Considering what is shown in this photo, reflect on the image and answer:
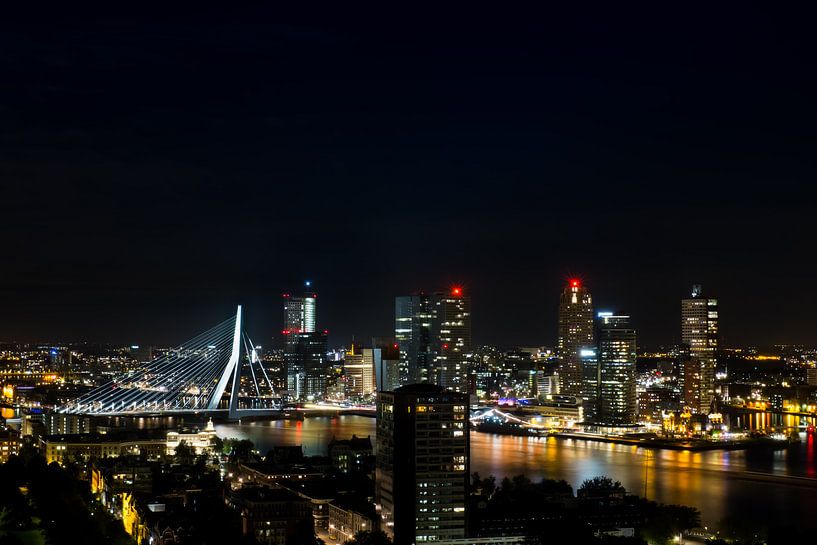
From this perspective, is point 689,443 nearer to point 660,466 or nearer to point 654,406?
point 654,406

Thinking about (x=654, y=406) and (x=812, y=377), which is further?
(x=812, y=377)

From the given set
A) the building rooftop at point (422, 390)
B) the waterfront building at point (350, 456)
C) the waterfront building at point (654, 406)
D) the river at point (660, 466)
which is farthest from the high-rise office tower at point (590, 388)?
the building rooftop at point (422, 390)

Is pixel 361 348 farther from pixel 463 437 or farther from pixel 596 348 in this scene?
pixel 463 437

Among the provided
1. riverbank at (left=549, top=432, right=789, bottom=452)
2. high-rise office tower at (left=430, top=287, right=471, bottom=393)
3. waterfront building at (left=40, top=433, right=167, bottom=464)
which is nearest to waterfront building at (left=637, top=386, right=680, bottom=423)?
riverbank at (left=549, top=432, right=789, bottom=452)

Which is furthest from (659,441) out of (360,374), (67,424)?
(360,374)

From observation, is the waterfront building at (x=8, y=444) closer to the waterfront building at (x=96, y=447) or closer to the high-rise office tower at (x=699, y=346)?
the waterfront building at (x=96, y=447)

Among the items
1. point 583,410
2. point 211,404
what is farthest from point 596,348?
point 211,404
